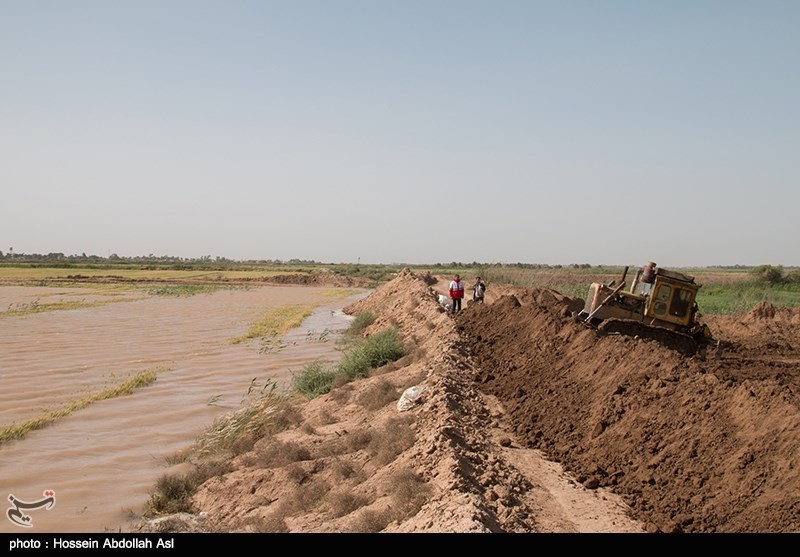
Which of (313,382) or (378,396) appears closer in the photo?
(378,396)

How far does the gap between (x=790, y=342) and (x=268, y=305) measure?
3032 centimetres

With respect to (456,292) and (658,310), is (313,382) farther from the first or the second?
(456,292)

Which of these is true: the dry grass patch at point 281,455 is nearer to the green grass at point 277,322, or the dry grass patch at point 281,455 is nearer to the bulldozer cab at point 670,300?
the bulldozer cab at point 670,300

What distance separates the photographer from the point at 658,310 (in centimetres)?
1734

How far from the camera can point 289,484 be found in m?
8.34

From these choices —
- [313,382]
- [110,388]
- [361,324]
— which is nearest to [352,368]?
[313,382]

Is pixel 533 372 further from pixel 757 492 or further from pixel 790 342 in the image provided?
pixel 790 342

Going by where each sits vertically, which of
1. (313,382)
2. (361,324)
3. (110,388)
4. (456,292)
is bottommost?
(110,388)

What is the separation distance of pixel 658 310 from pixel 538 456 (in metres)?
10.2

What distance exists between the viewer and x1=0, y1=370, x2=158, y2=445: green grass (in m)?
11.3

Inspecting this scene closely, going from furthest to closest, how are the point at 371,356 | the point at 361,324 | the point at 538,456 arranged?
the point at 361,324 → the point at 371,356 → the point at 538,456

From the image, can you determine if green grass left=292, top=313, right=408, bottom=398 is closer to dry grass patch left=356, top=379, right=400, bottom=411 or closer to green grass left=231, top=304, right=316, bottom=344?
dry grass patch left=356, top=379, right=400, bottom=411

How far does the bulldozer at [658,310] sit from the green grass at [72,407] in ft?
37.7
